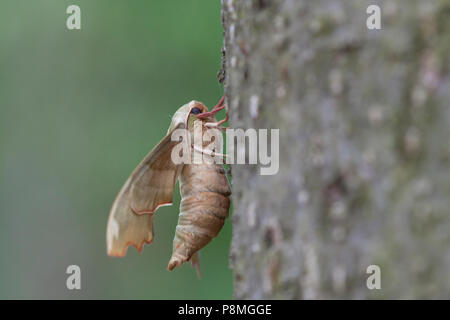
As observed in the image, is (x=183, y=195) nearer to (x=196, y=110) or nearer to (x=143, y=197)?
(x=143, y=197)

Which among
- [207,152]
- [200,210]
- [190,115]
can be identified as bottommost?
[200,210]

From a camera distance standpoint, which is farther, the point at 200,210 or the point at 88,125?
the point at 88,125

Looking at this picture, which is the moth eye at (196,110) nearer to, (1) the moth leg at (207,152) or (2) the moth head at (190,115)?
(2) the moth head at (190,115)

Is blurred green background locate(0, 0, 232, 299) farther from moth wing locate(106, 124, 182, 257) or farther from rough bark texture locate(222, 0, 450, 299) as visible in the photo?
rough bark texture locate(222, 0, 450, 299)

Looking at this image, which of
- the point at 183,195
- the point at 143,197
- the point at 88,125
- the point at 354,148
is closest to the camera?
the point at 354,148

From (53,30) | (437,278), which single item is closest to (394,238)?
(437,278)

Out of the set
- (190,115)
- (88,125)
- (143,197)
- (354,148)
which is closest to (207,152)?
(190,115)
